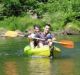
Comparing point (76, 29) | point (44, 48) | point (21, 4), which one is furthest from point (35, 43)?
point (21, 4)

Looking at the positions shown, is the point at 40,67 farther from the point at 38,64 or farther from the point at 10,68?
the point at 10,68

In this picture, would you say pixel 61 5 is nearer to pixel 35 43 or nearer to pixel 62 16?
pixel 62 16

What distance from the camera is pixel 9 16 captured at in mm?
35844

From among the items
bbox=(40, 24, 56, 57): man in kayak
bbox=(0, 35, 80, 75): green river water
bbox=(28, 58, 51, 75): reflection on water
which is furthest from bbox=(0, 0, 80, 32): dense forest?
bbox=(28, 58, 51, 75): reflection on water

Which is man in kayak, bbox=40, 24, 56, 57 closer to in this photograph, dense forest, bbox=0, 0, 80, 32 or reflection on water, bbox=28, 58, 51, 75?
reflection on water, bbox=28, 58, 51, 75

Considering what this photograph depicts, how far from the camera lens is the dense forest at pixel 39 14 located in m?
33.4

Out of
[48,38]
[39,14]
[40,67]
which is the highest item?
[48,38]

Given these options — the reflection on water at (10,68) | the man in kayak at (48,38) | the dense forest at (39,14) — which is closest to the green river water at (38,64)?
the reflection on water at (10,68)

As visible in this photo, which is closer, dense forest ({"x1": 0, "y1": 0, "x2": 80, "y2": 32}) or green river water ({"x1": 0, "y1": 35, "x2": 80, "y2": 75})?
green river water ({"x1": 0, "y1": 35, "x2": 80, "y2": 75})

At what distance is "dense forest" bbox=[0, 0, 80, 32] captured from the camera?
1314 inches

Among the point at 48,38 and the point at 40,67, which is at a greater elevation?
the point at 48,38

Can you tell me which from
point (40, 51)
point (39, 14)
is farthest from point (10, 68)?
point (39, 14)

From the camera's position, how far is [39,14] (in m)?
36.1

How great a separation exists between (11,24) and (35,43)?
1646cm
